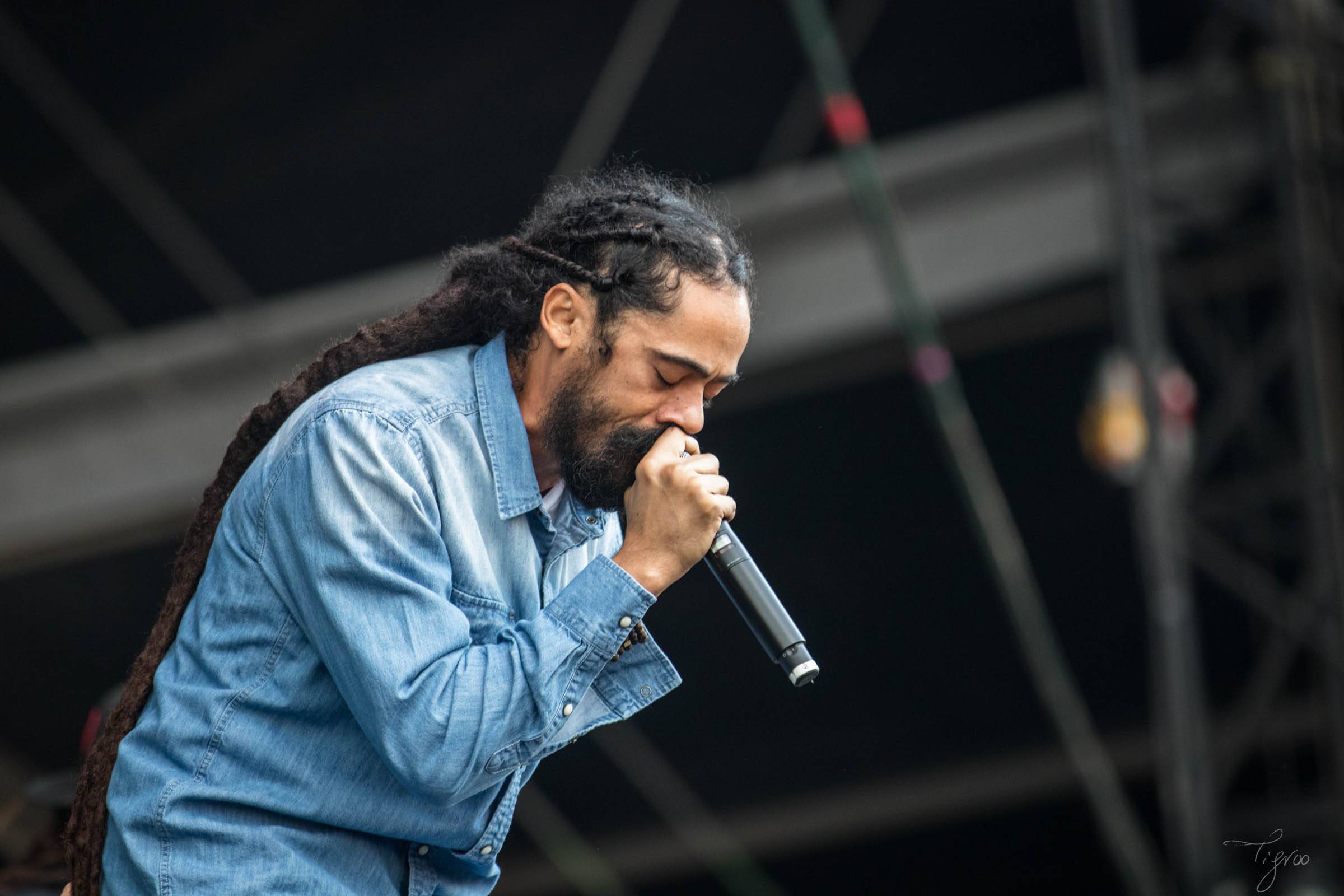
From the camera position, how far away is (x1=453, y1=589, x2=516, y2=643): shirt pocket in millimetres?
1403

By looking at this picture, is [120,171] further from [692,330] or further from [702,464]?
[702,464]

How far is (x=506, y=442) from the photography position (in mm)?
1505

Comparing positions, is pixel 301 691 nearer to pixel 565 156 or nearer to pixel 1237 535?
pixel 565 156

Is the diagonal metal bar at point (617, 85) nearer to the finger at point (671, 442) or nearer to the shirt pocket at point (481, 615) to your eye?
the finger at point (671, 442)

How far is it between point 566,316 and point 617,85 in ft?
10.0

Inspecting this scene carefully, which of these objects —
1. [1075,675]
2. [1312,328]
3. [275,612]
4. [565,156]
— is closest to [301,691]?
[275,612]

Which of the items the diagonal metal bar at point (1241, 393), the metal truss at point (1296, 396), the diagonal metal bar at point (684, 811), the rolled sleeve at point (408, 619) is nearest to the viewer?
the rolled sleeve at point (408, 619)

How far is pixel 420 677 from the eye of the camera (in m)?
1.27

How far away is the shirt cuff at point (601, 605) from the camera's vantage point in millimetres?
1344

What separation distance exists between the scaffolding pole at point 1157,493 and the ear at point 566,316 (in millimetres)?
3165

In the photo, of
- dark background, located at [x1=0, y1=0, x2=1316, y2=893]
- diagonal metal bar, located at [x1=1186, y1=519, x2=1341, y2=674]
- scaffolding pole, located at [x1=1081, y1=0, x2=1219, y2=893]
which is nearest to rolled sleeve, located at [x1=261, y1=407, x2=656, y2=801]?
dark background, located at [x1=0, y1=0, x2=1316, y2=893]


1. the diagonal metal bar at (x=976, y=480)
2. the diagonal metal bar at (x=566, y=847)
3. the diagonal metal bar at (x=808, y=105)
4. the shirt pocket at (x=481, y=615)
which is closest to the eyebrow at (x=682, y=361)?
the shirt pocket at (x=481, y=615)

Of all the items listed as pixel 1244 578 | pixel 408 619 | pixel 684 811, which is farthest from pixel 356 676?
pixel 684 811

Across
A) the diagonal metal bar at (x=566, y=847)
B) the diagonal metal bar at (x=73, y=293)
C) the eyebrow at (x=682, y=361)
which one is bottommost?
the eyebrow at (x=682, y=361)
